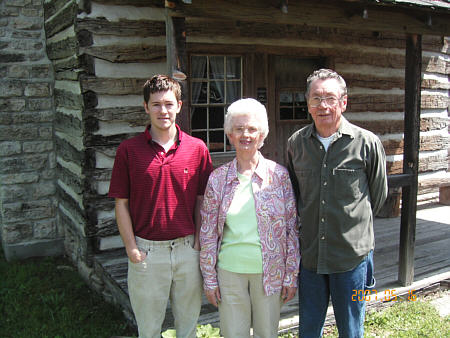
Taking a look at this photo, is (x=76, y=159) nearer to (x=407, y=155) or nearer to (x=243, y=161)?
(x=243, y=161)

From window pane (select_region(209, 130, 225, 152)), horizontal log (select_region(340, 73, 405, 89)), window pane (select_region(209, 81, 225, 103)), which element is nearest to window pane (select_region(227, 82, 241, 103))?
window pane (select_region(209, 81, 225, 103))

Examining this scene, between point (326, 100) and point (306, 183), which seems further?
point (306, 183)

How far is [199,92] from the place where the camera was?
6.11m

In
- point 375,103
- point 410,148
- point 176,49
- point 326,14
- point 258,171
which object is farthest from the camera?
point 375,103

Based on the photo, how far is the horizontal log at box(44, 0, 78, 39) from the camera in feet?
16.8

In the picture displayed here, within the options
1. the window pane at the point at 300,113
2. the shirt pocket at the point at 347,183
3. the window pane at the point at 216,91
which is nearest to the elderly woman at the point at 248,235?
the shirt pocket at the point at 347,183

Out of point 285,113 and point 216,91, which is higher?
point 216,91

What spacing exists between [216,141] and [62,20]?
238 cm

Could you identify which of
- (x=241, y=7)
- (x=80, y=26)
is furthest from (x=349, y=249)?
(x=80, y=26)

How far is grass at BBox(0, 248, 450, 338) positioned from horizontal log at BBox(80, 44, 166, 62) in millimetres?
2646

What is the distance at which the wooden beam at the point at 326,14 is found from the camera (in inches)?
154

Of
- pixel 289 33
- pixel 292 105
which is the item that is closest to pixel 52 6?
pixel 289 33

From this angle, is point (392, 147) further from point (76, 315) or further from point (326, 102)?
point (76, 315)

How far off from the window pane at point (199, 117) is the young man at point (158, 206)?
121 inches
